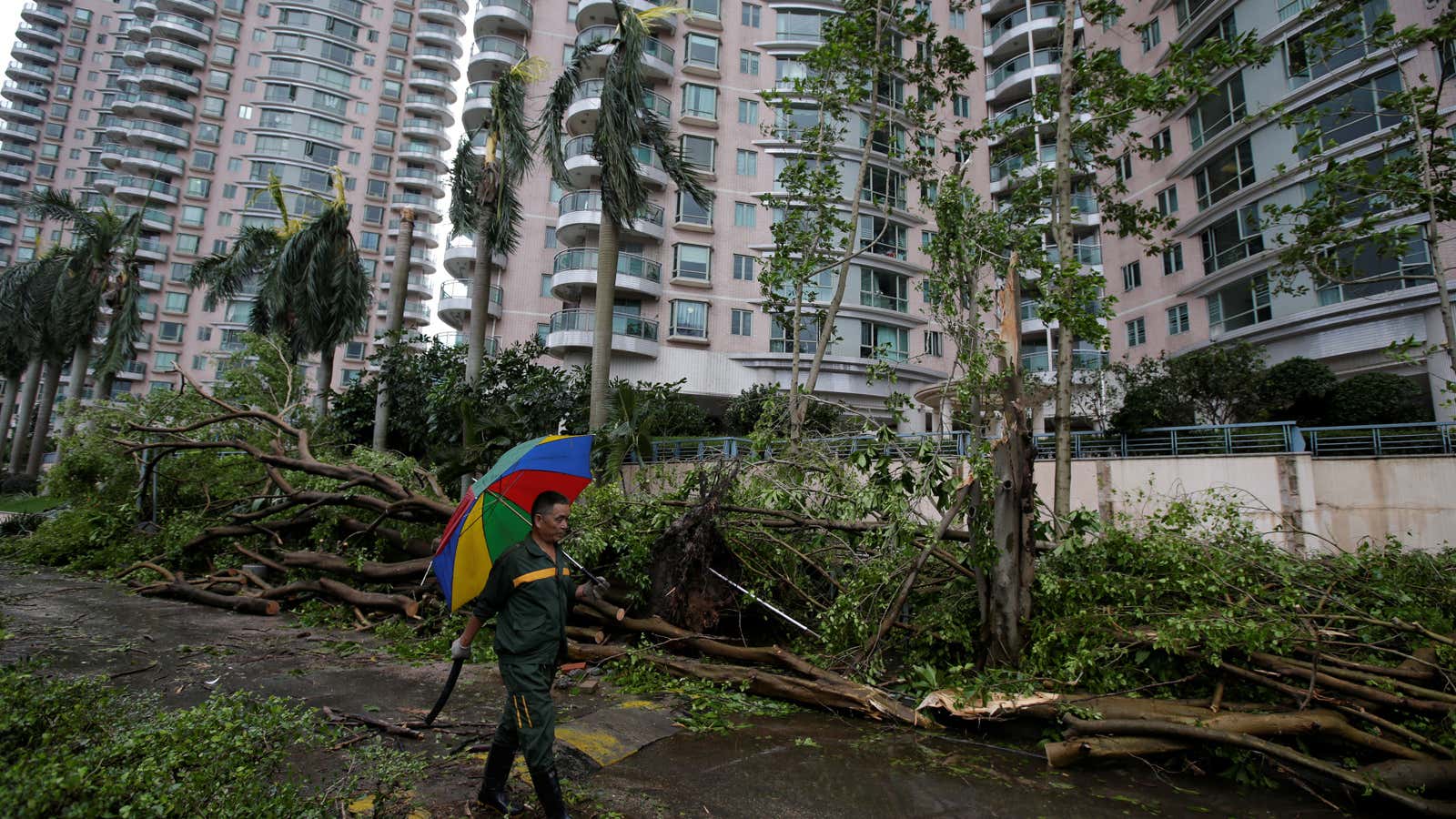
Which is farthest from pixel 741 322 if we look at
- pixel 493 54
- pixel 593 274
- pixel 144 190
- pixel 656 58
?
pixel 144 190

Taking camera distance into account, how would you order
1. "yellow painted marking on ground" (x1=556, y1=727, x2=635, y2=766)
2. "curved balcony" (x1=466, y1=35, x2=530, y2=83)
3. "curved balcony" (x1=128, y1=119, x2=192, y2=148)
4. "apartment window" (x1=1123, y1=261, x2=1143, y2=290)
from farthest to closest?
"curved balcony" (x1=128, y1=119, x2=192, y2=148) < "curved balcony" (x1=466, y1=35, x2=530, y2=83) < "apartment window" (x1=1123, y1=261, x2=1143, y2=290) < "yellow painted marking on ground" (x1=556, y1=727, x2=635, y2=766)

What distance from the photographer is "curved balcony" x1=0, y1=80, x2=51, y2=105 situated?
200 ft

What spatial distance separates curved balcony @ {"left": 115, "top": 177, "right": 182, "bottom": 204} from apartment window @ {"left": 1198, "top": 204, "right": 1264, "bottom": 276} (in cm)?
6307

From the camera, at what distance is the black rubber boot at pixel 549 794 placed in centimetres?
345

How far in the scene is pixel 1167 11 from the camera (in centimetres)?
2777

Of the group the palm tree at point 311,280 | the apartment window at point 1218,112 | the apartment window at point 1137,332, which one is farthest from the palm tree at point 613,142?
the apartment window at point 1137,332

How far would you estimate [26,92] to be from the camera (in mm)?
61750

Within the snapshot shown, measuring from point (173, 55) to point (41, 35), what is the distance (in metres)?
23.6

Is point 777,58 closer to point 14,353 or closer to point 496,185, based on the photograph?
point 496,185

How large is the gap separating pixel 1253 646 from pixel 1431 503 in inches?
446

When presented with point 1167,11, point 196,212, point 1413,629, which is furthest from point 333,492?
point 196,212

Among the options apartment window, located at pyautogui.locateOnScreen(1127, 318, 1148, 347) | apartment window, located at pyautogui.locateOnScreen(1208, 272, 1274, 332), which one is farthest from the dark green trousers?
apartment window, located at pyautogui.locateOnScreen(1127, 318, 1148, 347)

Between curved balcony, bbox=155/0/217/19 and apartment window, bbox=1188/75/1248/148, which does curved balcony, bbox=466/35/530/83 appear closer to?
apartment window, bbox=1188/75/1248/148

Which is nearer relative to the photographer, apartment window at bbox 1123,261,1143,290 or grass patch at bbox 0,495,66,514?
grass patch at bbox 0,495,66,514
